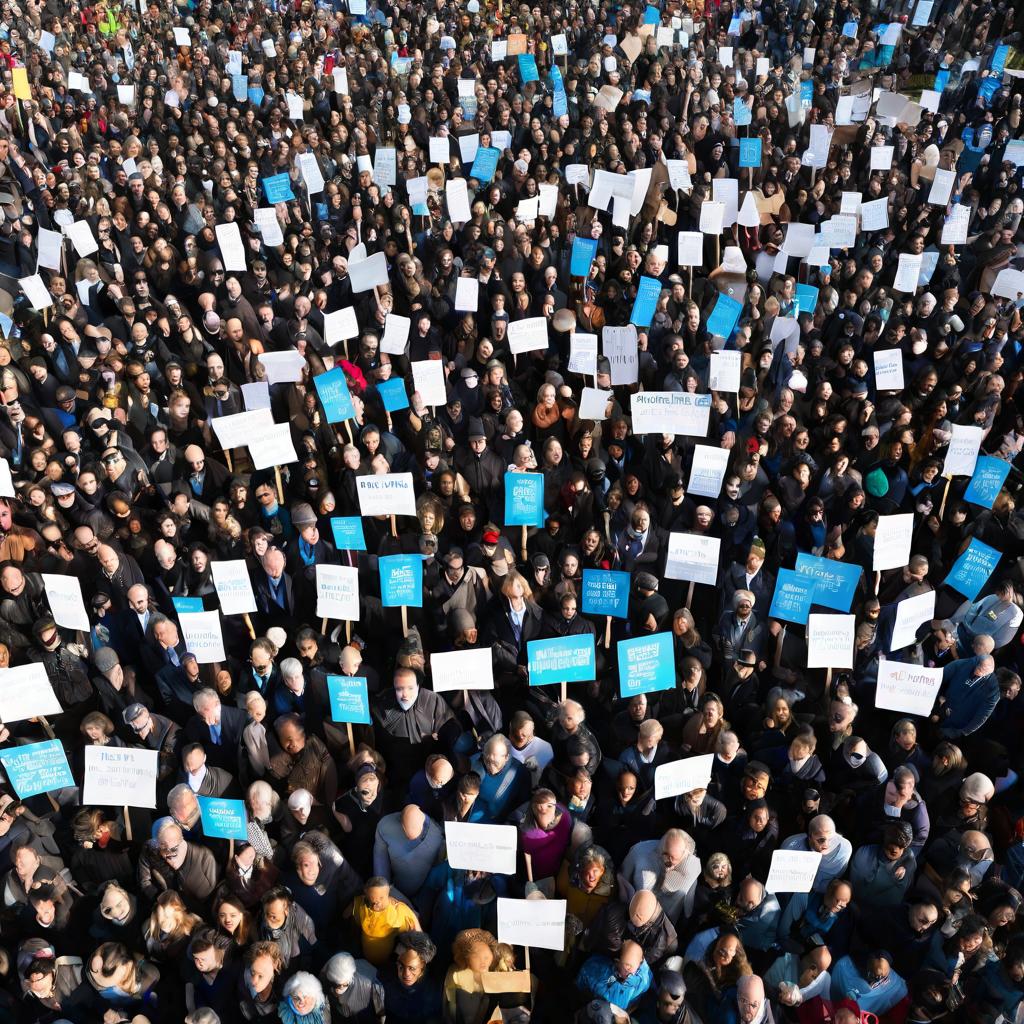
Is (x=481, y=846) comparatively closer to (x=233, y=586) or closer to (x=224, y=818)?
(x=224, y=818)

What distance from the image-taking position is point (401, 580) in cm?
681

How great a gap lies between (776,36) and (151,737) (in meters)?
20.6

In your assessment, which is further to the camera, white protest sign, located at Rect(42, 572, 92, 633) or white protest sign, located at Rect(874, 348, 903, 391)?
white protest sign, located at Rect(874, 348, 903, 391)

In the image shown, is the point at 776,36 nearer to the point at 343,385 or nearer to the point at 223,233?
the point at 223,233

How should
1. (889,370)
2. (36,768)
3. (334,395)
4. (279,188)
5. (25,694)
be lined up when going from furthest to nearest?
(279,188), (889,370), (334,395), (25,694), (36,768)

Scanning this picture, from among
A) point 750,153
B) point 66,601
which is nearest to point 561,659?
point 66,601

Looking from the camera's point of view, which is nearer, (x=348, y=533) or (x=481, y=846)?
(x=481, y=846)

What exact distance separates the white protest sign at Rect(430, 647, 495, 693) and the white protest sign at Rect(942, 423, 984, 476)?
4.72 m

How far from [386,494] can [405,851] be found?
3137 millimetres

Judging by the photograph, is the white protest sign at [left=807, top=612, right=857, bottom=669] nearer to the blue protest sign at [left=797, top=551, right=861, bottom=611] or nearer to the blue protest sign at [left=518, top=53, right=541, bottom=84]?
the blue protest sign at [left=797, top=551, right=861, bottom=611]

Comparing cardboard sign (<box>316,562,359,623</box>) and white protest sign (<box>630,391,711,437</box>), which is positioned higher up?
white protest sign (<box>630,391,711,437</box>)

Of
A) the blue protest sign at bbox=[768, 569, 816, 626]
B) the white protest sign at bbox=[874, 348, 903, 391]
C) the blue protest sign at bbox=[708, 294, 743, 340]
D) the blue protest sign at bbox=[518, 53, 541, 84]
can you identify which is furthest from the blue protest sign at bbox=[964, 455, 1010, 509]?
the blue protest sign at bbox=[518, 53, 541, 84]

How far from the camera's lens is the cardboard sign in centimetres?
671

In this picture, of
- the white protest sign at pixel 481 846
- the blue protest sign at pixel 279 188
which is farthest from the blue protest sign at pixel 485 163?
the white protest sign at pixel 481 846
